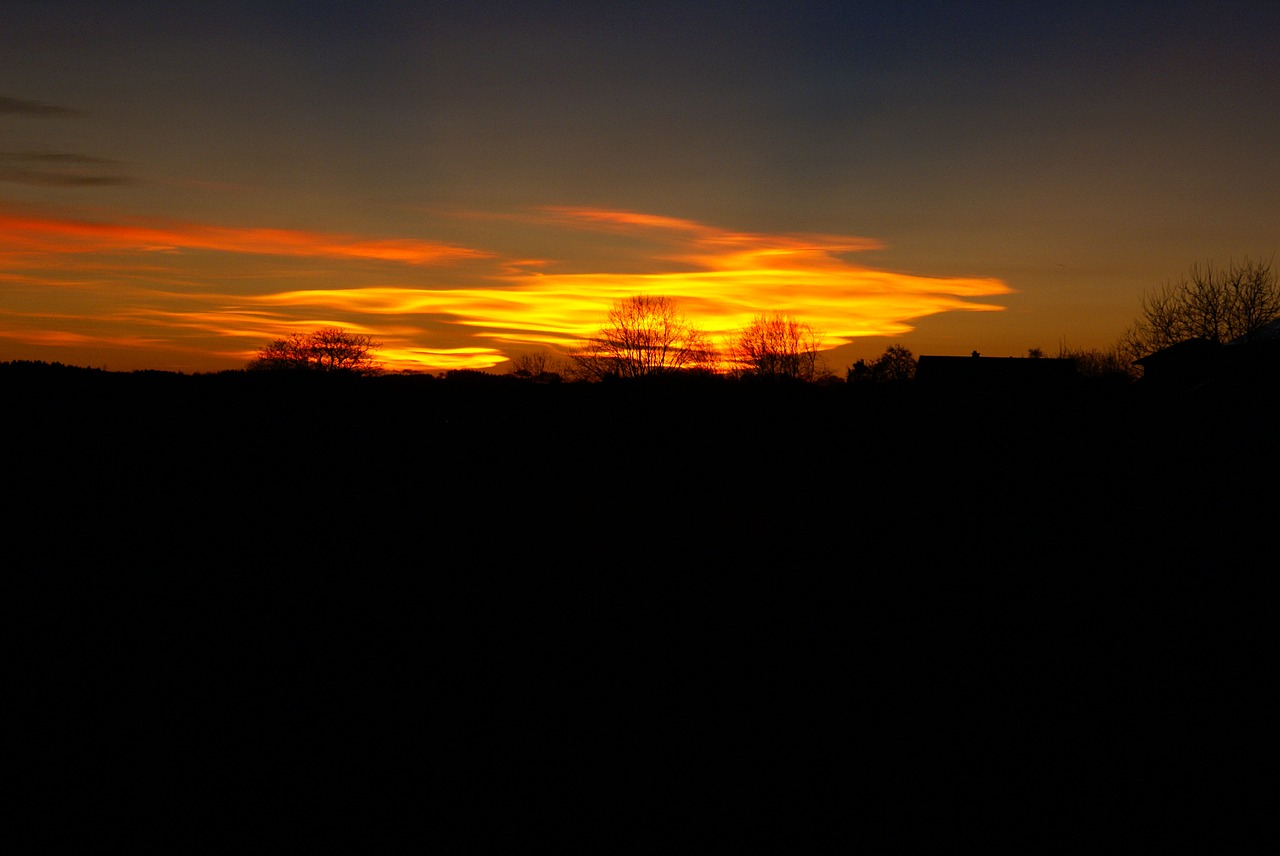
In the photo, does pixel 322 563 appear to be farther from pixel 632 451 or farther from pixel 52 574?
pixel 632 451

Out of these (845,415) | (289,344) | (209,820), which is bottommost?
(209,820)

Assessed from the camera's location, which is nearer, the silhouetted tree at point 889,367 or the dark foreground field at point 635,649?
the dark foreground field at point 635,649

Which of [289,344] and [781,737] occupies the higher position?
[289,344]

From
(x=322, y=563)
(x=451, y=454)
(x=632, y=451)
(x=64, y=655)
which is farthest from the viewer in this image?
(x=632, y=451)

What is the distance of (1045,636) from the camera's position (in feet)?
29.5

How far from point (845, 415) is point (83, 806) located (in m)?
35.8

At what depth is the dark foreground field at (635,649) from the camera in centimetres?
553

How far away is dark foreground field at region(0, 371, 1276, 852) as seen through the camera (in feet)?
18.1

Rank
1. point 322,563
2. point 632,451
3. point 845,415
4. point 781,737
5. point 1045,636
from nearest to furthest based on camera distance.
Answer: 1. point 781,737
2. point 1045,636
3. point 322,563
4. point 632,451
5. point 845,415

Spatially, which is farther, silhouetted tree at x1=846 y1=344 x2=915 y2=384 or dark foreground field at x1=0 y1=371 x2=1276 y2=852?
silhouetted tree at x1=846 y1=344 x2=915 y2=384

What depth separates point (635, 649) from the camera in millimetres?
8508

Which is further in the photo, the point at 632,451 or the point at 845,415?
the point at 845,415

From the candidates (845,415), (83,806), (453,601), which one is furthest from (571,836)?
(845,415)

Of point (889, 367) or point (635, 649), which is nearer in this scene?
point (635, 649)
